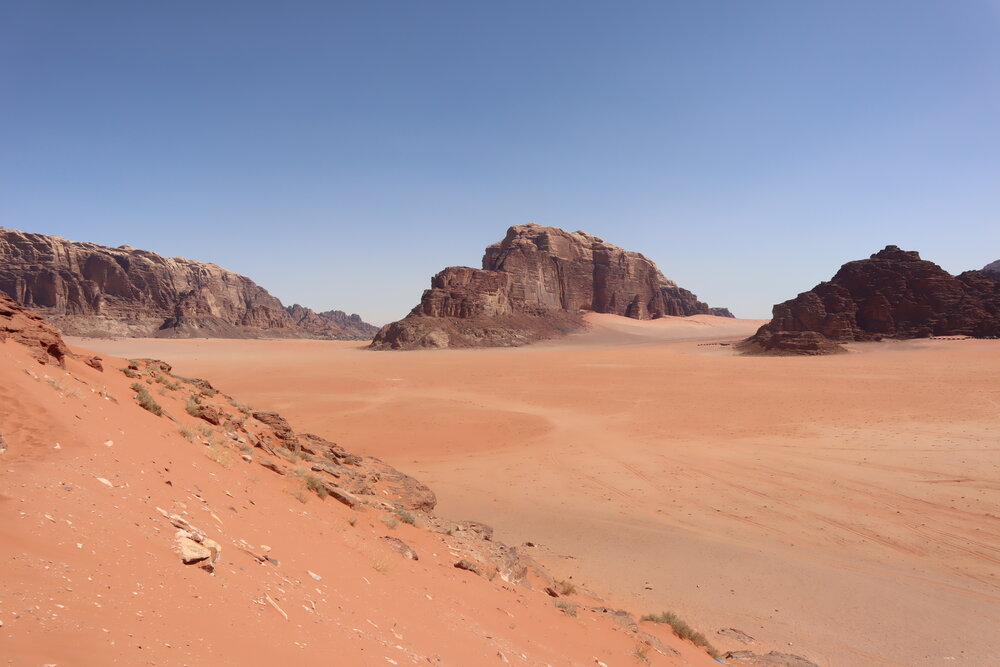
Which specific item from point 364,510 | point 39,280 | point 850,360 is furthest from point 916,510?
point 39,280

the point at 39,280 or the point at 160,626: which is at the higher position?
the point at 39,280

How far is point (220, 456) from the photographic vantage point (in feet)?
21.5

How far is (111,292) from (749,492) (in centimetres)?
13166

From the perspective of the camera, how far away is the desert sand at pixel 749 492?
718 cm

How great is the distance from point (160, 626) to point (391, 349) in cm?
7071

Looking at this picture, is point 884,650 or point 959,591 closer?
point 884,650

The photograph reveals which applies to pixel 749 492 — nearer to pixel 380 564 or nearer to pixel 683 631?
pixel 683 631

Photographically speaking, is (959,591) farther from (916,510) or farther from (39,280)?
(39,280)

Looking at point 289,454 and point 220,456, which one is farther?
point 289,454

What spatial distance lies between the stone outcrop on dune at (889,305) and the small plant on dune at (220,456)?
5955 centimetres

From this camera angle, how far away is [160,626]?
2475mm

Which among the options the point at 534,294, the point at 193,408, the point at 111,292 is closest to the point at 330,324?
the point at 111,292

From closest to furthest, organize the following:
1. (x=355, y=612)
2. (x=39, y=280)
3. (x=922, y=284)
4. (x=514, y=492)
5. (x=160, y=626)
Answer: (x=160, y=626), (x=355, y=612), (x=514, y=492), (x=922, y=284), (x=39, y=280)

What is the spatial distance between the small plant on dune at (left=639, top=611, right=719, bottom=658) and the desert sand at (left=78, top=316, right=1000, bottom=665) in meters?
0.50
